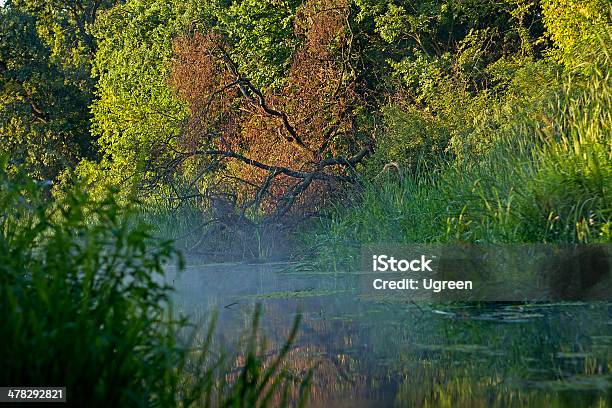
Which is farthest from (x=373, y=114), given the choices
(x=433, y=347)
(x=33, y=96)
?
(x=33, y=96)

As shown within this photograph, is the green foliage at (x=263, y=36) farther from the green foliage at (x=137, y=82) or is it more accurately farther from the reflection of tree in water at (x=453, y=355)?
the reflection of tree in water at (x=453, y=355)

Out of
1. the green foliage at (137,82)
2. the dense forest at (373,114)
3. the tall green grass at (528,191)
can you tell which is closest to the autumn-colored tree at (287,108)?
the dense forest at (373,114)

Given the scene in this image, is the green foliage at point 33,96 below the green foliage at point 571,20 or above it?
above

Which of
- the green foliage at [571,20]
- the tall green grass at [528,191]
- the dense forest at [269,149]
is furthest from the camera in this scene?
the green foliage at [571,20]

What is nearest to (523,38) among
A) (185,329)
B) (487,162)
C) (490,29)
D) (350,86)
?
(490,29)

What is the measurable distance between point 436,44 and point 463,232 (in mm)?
10930

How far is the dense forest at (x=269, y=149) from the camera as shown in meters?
4.11

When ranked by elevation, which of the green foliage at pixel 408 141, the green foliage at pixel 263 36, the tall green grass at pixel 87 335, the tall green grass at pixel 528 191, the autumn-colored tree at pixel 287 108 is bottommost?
the tall green grass at pixel 87 335

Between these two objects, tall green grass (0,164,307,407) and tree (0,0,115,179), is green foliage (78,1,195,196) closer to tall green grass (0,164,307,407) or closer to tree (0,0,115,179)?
tree (0,0,115,179)

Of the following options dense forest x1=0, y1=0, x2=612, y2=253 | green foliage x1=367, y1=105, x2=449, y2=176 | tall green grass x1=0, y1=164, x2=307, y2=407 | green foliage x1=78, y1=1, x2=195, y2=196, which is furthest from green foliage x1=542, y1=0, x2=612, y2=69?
tall green grass x1=0, y1=164, x2=307, y2=407

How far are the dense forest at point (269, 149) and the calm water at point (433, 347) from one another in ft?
1.97

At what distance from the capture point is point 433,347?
7.20 metres

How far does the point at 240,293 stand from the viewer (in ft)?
36.4

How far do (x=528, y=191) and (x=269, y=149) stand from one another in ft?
28.6
